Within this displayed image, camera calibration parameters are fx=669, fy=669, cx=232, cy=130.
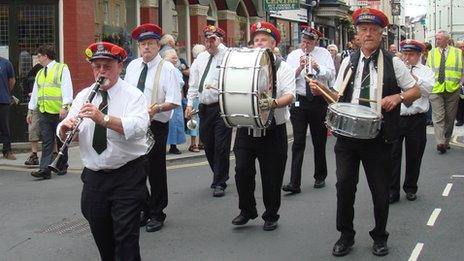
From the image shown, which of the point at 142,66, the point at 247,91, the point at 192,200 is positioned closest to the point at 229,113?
the point at 247,91

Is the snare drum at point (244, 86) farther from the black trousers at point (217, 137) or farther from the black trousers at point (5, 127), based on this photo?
the black trousers at point (5, 127)

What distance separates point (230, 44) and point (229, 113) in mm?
14349

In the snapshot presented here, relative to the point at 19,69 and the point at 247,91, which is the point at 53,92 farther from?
the point at 247,91

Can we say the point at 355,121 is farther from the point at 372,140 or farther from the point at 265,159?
the point at 265,159

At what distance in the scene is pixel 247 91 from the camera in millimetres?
5812

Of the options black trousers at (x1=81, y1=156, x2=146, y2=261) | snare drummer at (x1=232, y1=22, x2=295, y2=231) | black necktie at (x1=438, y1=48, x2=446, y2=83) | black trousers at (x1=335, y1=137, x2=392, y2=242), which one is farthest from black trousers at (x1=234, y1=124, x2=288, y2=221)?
black necktie at (x1=438, y1=48, x2=446, y2=83)

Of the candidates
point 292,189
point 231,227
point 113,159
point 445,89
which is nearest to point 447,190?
point 292,189

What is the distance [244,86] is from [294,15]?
2122 cm

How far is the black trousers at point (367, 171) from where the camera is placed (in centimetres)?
556

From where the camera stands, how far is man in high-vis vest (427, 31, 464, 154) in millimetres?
11523

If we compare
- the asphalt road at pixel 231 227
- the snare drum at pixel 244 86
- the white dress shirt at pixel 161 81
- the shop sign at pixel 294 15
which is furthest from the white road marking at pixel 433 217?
the shop sign at pixel 294 15

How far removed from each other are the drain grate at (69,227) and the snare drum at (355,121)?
2843mm

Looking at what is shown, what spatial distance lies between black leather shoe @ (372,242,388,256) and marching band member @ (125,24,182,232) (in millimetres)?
2168

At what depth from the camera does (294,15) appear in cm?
2652
